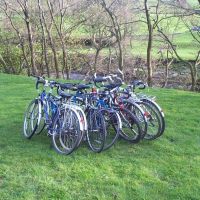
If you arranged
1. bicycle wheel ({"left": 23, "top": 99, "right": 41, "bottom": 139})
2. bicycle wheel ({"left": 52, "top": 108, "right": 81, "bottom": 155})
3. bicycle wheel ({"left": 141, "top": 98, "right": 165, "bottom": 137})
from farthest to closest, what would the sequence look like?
bicycle wheel ({"left": 23, "top": 99, "right": 41, "bottom": 139}) → bicycle wheel ({"left": 141, "top": 98, "right": 165, "bottom": 137}) → bicycle wheel ({"left": 52, "top": 108, "right": 81, "bottom": 155})

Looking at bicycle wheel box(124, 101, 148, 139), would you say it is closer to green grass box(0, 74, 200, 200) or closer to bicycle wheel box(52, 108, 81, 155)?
green grass box(0, 74, 200, 200)

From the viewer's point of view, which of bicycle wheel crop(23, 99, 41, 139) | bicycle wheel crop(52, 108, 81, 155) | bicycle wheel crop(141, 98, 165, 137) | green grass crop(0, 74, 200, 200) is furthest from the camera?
bicycle wheel crop(23, 99, 41, 139)

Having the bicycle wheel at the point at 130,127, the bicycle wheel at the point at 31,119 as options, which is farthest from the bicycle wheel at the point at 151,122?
the bicycle wheel at the point at 31,119

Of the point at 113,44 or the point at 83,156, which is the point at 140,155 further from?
the point at 113,44

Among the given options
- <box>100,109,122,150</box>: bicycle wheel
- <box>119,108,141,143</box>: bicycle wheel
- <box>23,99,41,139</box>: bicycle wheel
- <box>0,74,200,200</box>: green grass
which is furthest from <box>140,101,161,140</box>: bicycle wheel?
<box>23,99,41,139</box>: bicycle wheel

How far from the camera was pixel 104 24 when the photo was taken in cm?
2500

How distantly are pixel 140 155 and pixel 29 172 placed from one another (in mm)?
1986

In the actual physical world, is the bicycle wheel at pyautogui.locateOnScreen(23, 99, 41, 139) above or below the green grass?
above

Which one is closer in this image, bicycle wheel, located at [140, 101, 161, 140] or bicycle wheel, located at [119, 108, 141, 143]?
bicycle wheel, located at [119, 108, 141, 143]

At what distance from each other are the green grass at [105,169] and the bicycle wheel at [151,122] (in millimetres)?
172

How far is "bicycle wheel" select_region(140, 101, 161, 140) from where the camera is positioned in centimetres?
751

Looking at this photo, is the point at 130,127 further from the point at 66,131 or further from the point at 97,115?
the point at 66,131

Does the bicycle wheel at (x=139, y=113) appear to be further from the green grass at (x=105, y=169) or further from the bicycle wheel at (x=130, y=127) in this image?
the green grass at (x=105, y=169)

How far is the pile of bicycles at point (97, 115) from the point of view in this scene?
700cm
